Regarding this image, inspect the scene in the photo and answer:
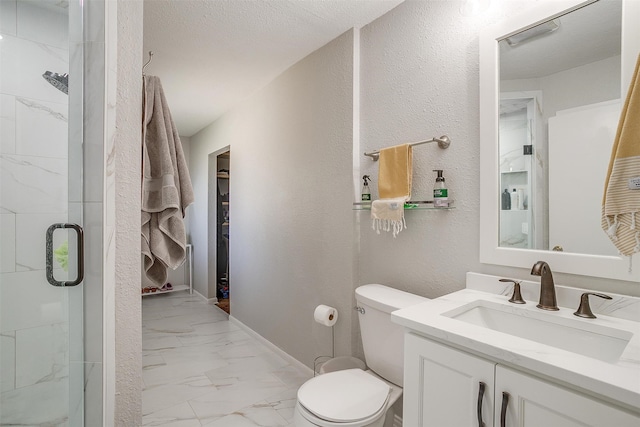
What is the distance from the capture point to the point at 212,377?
8.07 ft

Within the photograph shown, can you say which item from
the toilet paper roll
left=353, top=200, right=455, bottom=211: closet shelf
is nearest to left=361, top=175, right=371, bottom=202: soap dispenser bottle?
left=353, top=200, right=455, bottom=211: closet shelf

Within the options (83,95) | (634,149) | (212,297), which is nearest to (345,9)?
(83,95)

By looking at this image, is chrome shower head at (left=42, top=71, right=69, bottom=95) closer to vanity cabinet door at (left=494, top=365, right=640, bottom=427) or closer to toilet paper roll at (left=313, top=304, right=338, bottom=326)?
vanity cabinet door at (left=494, top=365, right=640, bottom=427)

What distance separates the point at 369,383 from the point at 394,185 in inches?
38.0

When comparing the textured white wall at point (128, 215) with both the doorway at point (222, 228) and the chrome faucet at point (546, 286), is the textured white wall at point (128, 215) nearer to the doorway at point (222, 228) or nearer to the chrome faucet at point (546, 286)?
the chrome faucet at point (546, 286)

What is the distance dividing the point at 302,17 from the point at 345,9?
26 cm

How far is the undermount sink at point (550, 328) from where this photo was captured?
1.00m

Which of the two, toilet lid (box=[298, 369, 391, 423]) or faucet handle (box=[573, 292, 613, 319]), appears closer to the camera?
faucet handle (box=[573, 292, 613, 319])

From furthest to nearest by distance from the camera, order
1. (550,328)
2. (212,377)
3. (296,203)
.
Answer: (296,203) < (212,377) < (550,328)

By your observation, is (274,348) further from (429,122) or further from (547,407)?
(547,407)

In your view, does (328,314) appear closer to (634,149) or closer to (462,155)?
(462,155)

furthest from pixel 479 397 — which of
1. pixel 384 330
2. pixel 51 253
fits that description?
pixel 51 253

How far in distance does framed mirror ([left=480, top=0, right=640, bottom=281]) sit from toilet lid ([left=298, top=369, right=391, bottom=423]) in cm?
76

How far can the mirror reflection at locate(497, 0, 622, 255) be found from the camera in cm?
114
